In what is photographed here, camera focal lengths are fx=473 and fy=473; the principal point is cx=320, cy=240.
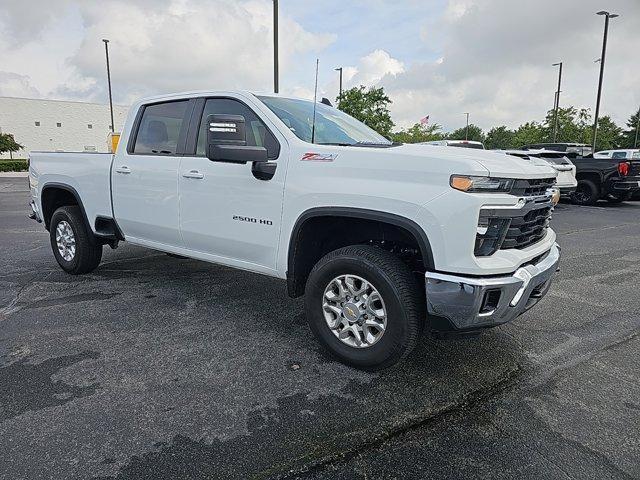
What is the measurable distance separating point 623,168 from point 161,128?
12826 millimetres

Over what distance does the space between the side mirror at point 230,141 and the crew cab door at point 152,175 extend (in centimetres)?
98

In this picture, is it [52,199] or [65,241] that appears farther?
[52,199]

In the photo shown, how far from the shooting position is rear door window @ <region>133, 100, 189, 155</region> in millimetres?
4359

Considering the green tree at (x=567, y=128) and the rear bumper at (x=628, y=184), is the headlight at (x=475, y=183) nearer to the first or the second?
the rear bumper at (x=628, y=184)

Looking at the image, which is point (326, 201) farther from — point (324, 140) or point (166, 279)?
point (166, 279)

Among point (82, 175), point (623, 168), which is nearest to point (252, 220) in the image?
point (82, 175)

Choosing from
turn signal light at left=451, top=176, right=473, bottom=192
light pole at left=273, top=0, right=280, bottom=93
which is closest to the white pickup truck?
turn signal light at left=451, top=176, right=473, bottom=192

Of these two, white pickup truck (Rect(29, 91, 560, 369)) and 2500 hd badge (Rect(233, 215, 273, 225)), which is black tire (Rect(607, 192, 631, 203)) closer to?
white pickup truck (Rect(29, 91, 560, 369))

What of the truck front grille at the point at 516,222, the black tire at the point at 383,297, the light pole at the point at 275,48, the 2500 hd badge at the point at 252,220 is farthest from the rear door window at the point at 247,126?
the light pole at the point at 275,48

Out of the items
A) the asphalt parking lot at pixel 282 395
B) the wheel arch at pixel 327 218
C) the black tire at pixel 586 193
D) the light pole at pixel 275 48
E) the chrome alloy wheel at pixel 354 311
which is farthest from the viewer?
the black tire at pixel 586 193

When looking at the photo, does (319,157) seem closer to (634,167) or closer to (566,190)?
(566,190)

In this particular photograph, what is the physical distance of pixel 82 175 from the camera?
5.14m

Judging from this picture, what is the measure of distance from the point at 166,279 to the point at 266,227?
2.36 metres

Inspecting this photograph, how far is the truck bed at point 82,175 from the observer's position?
16.2 feet
